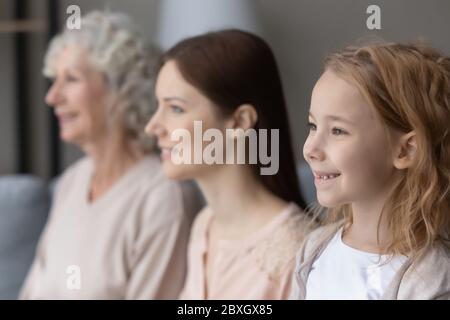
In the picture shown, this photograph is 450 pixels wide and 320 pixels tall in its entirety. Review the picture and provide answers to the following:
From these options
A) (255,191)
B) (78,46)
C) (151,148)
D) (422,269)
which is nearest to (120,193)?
(151,148)

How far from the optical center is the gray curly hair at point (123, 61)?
46.6 inches

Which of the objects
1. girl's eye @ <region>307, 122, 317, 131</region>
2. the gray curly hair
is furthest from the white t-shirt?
the gray curly hair

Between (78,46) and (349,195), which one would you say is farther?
(78,46)

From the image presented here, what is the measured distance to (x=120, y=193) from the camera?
124cm

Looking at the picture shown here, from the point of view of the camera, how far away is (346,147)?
705mm

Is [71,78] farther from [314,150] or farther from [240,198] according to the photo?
[314,150]

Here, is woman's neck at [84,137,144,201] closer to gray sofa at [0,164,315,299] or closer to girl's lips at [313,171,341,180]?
gray sofa at [0,164,315,299]

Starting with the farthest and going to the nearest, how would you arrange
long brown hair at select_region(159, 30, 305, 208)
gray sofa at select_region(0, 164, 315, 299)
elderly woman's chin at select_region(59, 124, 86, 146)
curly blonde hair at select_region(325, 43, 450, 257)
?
1. gray sofa at select_region(0, 164, 315, 299)
2. elderly woman's chin at select_region(59, 124, 86, 146)
3. long brown hair at select_region(159, 30, 305, 208)
4. curly blonde hair at select_region(325, 43, 450, 257)

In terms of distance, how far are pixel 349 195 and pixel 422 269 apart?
98 mm

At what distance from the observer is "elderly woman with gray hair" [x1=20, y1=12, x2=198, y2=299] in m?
1.14

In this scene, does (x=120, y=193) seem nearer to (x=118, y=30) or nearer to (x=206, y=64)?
(x=118, y=30)

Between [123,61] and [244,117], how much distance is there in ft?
1.31

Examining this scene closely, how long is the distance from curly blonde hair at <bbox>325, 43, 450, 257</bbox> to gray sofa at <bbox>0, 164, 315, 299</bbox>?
954 mm
